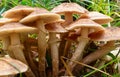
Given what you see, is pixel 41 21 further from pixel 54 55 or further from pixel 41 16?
pixel 54 55

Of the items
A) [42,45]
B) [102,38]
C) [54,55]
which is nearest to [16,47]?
[42,45]

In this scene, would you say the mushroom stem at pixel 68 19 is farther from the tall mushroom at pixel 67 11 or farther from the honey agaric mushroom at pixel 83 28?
the honey agaric mushroom at pixel 83 28

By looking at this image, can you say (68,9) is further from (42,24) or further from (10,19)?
(10,19)

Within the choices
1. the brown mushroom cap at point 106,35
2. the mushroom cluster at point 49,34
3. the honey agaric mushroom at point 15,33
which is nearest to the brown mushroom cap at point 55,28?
the mushroom cluster at point 49,34

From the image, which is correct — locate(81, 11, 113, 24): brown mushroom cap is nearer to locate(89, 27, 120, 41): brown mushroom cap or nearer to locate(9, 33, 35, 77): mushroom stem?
locate(89, 27, 120, 41): brown mushroom cap

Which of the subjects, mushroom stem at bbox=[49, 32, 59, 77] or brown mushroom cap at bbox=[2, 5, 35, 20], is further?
mushroom stem at bbox=[49, 32, 59, 77]

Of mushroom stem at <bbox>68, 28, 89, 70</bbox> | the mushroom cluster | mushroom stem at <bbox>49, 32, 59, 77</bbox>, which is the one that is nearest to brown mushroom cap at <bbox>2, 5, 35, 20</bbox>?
the mushroom cluster
